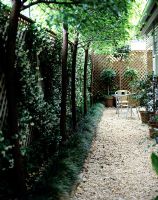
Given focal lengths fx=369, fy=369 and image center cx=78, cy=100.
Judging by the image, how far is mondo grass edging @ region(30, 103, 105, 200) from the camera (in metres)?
3.64

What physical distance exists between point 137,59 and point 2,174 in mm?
13142

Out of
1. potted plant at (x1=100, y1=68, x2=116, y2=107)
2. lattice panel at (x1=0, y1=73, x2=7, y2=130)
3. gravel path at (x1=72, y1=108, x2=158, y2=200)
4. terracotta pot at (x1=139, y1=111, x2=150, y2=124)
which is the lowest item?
gravel path at (x1=72, y1=108, x2=158, y2=200)

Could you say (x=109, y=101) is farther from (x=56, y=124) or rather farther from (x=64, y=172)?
(x=64, y=172)

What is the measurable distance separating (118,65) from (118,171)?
11080mm

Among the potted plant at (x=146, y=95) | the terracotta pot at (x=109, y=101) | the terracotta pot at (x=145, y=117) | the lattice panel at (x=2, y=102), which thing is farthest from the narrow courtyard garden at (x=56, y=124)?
the terracotta pot at (x=109, y=101)

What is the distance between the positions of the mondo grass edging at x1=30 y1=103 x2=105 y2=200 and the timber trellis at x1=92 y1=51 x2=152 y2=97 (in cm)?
922

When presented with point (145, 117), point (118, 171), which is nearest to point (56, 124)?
point (118, 171)

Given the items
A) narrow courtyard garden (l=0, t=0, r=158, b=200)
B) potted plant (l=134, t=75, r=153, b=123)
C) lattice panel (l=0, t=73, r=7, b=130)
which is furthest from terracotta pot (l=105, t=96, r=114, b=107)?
lattice panel (l=0, t=73, r=7, b=130)

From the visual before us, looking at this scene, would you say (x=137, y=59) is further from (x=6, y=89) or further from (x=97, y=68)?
(x=6, y=89)

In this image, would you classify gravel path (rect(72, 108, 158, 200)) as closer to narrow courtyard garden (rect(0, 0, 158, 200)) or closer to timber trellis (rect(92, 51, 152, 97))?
narrow courtyard garden (rect(0, 0, 158, 200))

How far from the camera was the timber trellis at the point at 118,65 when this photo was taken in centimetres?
1580

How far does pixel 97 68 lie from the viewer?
52.2 ft

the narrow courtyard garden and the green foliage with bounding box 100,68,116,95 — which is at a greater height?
the green foliage with bounding box 100,68,116,95

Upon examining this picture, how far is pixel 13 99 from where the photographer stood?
338 cm
